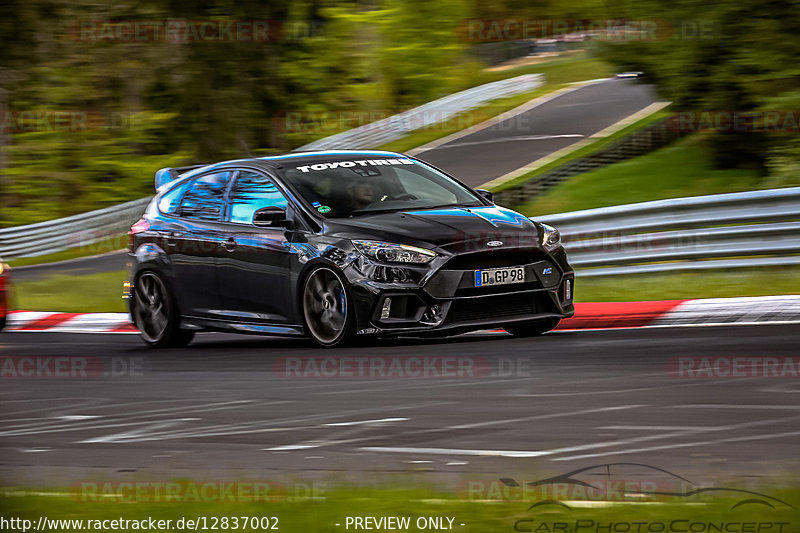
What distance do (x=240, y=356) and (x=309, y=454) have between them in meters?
4.64

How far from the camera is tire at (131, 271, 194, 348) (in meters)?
11.9

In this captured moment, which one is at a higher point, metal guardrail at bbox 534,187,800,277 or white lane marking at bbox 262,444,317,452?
white lane marking at bbox 262,444,317,452

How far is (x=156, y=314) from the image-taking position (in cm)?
1212

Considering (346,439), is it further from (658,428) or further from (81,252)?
(81,252)

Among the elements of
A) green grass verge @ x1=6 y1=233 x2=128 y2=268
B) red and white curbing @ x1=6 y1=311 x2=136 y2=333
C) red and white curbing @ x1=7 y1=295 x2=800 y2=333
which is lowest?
green grass verge @ x1=6 y1=233 x2=128 y2=268

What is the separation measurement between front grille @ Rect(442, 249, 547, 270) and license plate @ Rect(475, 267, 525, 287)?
4cm

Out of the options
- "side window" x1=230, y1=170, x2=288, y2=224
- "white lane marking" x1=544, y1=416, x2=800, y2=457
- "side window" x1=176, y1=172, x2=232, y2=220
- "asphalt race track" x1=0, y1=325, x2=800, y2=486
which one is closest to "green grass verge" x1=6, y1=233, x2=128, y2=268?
"side window" x1=176, y1=172, x2=232, y2=220

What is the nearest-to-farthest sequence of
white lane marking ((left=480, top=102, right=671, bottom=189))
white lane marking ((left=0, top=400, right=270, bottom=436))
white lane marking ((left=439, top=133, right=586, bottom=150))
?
white lane marking ((left=0, top=400, right=270, bottom=436)), white lane marking ((left=480, top=102, right=671, bottom=189)), white lane marking ((left=439, top=133, right=586, bottom=150))

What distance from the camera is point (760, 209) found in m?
12.6

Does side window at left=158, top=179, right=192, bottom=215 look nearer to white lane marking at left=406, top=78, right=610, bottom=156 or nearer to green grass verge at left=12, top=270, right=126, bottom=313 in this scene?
green grass verge at left=12, top=270, right=126, bottom=313

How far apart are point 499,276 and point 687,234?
374 centimetres

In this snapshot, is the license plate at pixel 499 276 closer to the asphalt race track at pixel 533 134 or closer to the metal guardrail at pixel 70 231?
the asphalt race track at pixel 533 134

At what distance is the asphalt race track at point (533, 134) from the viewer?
2611cm

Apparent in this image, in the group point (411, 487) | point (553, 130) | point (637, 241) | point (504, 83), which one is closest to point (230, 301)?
point (637, 241)
